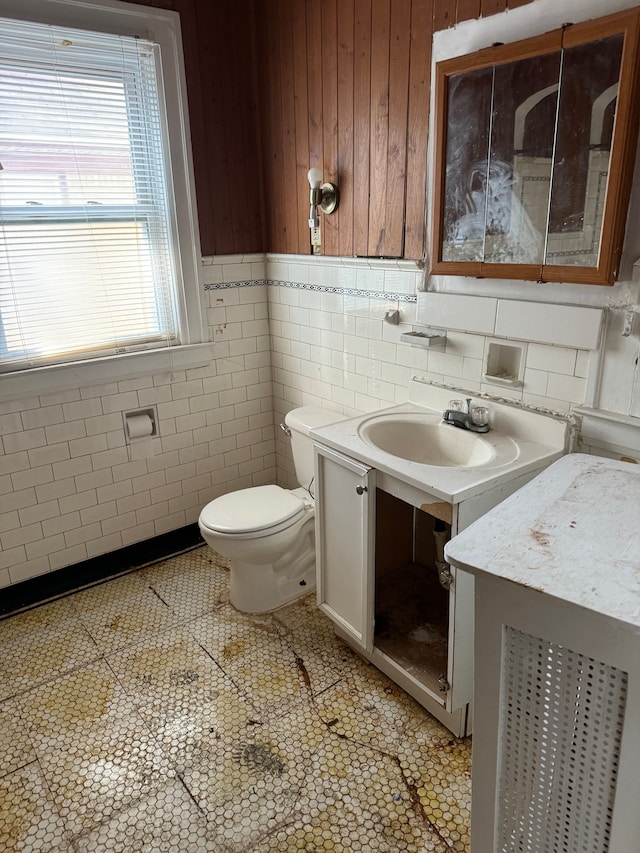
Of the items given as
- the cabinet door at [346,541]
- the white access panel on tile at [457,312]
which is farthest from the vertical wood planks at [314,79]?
the cabinet door at [346,541]

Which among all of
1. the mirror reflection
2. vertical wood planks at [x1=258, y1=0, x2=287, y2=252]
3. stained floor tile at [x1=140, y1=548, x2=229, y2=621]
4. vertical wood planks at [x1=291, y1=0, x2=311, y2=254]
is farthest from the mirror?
stained floor tile at [x1=140, y1=548, x2=229, y2=621]

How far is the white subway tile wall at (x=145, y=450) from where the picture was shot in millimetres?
2551

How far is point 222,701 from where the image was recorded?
208cm

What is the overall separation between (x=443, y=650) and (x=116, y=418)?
1.77m

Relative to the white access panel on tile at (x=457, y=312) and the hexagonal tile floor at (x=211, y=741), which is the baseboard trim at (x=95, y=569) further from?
the white access panel on tile at (x=457, y=312)

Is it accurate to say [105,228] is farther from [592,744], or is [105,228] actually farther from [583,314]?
[592,744]

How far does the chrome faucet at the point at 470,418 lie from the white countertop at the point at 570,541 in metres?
0.58

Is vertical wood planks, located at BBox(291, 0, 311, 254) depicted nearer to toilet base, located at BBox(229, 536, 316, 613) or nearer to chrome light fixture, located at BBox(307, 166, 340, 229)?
chrome light fixture, located at BBox(307, 166, 340, 229)

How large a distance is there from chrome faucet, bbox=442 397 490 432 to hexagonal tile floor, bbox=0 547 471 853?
985 mm

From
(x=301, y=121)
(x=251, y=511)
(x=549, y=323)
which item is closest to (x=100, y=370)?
(x=251, y=511)

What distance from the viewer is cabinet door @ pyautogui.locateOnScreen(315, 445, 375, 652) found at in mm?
1983

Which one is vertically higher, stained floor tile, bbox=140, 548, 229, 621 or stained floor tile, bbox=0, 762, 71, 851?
stained floor tile, bbox=140, 548, 229, 621

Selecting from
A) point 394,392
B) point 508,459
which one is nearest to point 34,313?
point 394,392

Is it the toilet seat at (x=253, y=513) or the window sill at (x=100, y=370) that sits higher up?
the window sill at (x=100, y=370)
